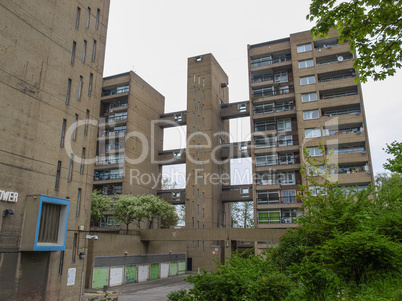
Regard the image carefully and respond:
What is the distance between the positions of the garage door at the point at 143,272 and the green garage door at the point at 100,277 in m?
6.03

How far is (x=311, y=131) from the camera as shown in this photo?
139 ft

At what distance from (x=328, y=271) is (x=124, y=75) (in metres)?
49.6

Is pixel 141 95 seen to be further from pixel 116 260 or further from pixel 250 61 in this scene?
pixel 116 260

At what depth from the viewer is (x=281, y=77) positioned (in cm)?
4781

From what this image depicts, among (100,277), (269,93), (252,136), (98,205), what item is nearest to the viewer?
(100,277)

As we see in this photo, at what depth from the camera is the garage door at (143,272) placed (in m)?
39.5

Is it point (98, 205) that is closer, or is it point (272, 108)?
point (98, 205)

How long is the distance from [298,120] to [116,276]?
1120 inches

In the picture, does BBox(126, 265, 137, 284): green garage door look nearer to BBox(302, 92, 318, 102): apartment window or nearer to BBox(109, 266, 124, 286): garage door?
BBox(109, 266, 124, 286): garage door

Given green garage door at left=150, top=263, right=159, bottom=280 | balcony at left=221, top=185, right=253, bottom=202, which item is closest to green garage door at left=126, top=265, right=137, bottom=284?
green garage door at left=150, top=263, right=159, bottom=280

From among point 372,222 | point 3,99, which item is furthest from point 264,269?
point 3,99

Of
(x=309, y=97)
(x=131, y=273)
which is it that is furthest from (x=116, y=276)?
(x=309, y=97)

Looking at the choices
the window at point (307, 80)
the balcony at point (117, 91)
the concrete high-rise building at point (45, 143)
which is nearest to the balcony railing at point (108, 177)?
the balcony at point (117, 91)

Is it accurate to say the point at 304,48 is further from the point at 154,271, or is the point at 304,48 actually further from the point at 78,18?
the point at 154,271
